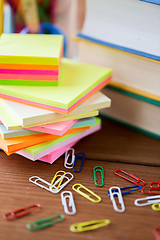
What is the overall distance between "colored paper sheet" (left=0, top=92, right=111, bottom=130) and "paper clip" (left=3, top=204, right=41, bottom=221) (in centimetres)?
22

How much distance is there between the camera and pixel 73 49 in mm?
1489

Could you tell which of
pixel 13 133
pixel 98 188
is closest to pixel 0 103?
pixel 13 133

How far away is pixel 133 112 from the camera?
106cm


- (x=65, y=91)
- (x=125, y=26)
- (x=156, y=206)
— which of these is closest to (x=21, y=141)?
(x=65, y=91)

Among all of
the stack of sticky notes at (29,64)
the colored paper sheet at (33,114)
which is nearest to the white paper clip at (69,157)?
the colored paper sheet at (33,114)

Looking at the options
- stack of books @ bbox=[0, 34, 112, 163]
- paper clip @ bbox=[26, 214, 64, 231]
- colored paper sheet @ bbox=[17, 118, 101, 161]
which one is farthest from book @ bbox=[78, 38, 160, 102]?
paper clip @ bbox=[26, 214, 64, 231]

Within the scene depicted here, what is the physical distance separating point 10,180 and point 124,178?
1.07ft

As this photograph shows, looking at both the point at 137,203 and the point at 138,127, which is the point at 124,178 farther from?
the point at 138,127

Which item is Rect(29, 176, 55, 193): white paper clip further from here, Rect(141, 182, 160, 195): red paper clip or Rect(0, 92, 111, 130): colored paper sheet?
Rect(141, 182, 160, 195): red paper clip

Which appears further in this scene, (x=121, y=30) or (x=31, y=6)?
(x=31, y=6)

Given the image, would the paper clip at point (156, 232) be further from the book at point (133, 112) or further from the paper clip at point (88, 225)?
the book at point (133, 112)

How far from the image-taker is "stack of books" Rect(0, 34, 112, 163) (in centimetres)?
81

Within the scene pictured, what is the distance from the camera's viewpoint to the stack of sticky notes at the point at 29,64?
2.80 ft

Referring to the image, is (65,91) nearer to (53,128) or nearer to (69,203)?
(53,128)
